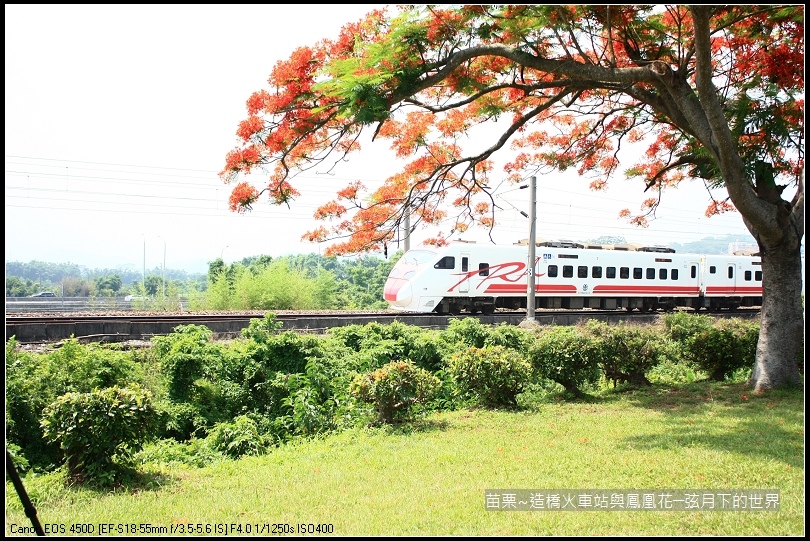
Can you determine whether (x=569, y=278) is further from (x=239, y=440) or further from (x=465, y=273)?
(x=239, y=440)

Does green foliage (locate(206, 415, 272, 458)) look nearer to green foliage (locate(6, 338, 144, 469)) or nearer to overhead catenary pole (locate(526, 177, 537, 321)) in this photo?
green foliage (locate(6, 338, 144, 469))

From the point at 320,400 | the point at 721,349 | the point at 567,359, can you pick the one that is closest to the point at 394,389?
the point at 320,400

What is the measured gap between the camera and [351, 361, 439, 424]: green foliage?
7.14m

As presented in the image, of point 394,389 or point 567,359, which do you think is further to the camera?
point 567,359

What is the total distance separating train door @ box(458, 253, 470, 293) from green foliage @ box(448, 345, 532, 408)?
1128cm

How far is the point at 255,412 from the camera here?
29.1ft

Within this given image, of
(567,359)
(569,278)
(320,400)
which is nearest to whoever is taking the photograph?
Answer: (567,359)

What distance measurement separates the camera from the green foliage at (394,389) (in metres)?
7.14

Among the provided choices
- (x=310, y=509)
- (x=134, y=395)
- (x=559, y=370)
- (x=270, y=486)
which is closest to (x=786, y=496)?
(x=310, y=509)

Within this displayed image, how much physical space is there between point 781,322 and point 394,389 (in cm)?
524

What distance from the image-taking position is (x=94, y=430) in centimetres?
515

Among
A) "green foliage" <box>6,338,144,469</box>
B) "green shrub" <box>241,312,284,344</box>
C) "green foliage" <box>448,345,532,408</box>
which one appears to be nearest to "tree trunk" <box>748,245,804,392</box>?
"green foliage" <box>448,345,532,408</box>

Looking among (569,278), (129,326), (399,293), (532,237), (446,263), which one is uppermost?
(532,237)

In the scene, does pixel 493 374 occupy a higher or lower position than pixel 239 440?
higher
